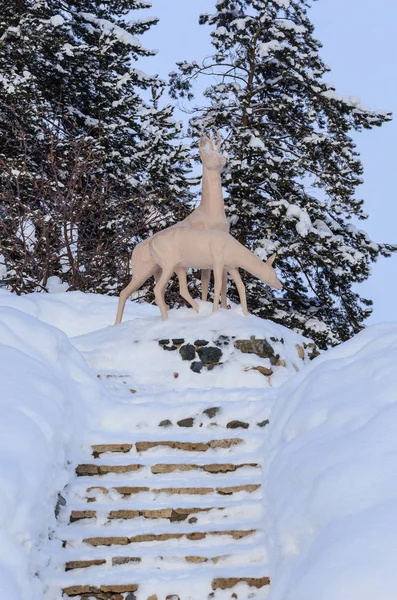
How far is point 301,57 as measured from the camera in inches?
604

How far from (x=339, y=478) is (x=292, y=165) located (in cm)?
1162

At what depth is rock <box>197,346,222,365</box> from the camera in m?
7.95

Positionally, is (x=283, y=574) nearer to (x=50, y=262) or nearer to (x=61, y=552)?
(x=61, y=552)

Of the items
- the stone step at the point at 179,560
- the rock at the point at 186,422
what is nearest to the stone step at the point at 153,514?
the stone step at the point at 179,560

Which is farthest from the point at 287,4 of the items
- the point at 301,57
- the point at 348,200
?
the point at 348,200

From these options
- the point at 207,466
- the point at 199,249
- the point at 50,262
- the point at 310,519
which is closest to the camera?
the point at 310,519

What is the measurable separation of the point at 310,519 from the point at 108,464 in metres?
1.91

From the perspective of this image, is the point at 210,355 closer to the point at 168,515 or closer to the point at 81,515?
the point at 168,515

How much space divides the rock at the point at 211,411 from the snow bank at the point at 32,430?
2.95 ft

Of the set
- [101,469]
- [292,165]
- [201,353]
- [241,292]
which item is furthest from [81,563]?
[292,165]

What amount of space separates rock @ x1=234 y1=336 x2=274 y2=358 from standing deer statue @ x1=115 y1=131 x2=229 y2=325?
3.62 feet

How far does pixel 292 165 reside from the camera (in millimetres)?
14930

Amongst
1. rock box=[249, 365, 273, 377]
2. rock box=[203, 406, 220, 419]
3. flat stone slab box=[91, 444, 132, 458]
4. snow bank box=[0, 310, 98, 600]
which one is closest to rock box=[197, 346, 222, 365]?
rock box=[249, 365, 273, 377]

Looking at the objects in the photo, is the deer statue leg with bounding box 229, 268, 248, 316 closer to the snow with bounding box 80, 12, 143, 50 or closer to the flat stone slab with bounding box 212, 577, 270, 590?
the flat stone slab with bounding box 212, 577, 270, 590
